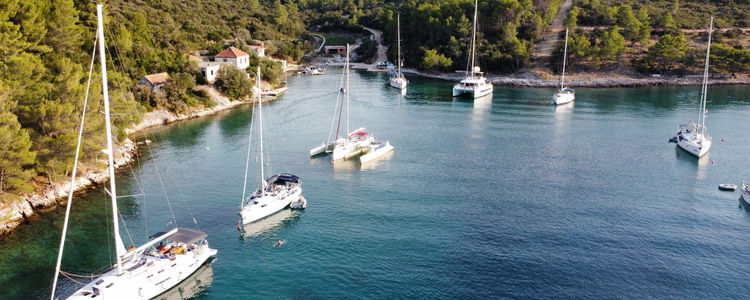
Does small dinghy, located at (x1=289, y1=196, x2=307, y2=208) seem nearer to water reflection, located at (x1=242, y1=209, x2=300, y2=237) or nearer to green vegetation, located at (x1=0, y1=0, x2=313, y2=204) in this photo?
water reflection, located at (x1=242, y1=209, x2=300, y2=237)

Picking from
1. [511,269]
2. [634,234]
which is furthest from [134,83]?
[634,234]

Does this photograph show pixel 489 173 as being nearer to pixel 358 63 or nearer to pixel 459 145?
pixel 459 145

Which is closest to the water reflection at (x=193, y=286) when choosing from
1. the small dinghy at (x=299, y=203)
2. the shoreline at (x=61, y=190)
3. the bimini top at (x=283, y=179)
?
the small dinghy at (x=299, y=203)

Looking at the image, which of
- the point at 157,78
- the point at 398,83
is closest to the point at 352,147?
the point at 157,78

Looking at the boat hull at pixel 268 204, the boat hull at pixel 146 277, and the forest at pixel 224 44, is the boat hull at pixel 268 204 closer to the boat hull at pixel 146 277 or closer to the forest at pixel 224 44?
the boat hull at pixel 146 277

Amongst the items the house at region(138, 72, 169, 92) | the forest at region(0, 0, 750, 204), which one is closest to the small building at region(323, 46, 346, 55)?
the forest at region(0, 0, 750, 204)

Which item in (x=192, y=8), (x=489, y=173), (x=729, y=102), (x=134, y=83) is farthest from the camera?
(x=192, y=8)
